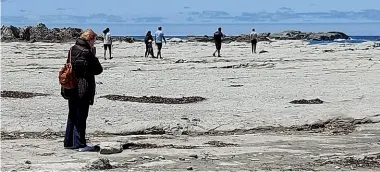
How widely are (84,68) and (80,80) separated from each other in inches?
8.2

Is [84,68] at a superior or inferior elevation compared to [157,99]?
superior

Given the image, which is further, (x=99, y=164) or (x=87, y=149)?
(x=87, y=149)

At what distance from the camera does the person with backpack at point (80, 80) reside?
400 inches

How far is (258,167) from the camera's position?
29.6 feet

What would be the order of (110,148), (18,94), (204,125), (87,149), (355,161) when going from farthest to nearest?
(18,94)
(204,125)
(87,149)
(110,148)
(355,161)

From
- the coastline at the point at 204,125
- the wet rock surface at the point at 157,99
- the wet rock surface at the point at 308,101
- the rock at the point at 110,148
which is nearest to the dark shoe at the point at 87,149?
the coastline at the point at 204,125

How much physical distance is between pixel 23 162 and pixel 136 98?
789 cm

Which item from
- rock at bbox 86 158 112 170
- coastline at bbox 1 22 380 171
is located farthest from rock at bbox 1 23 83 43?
rock at bbox 86 158 112 170

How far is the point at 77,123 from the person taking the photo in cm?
1051

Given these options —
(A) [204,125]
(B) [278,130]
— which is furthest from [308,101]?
(A) [204,125]

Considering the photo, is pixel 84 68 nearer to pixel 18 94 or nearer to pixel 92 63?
pixel 92 63

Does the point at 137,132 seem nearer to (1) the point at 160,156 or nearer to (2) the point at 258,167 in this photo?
(1) the point at 160,156

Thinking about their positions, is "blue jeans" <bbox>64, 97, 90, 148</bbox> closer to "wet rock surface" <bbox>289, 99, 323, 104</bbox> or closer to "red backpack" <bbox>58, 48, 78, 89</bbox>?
"red backpack" <bbox>58, 48, 78, 89</bbox>

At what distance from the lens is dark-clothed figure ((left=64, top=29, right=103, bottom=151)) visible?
10.1 m
